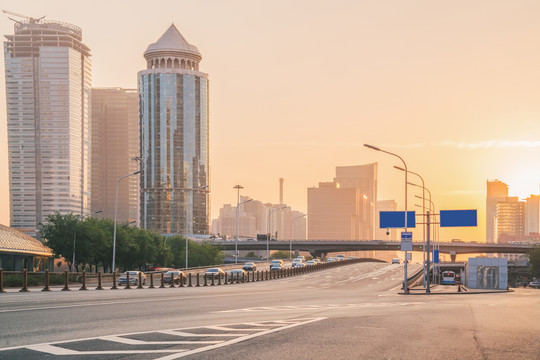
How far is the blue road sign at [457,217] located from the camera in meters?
54.7

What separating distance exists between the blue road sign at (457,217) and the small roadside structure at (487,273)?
12.0 m

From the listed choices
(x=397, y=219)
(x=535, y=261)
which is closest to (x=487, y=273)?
(x=397, y=219)

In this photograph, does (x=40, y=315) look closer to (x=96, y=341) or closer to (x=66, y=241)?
(x=96, y=341)

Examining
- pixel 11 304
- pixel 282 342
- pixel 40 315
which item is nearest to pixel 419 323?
pixel 282 342

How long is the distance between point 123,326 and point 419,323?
753cm

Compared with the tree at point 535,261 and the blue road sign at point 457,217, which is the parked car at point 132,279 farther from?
the tree at point 535,261

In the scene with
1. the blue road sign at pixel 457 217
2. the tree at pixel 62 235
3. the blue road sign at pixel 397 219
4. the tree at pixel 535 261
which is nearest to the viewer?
the blue road sign at pixel 457 217

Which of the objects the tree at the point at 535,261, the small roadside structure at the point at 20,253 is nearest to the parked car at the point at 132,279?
the small roadside structure at the point at 20,253

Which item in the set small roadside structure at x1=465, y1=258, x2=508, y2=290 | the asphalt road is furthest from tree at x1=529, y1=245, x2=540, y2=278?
the asphalt road

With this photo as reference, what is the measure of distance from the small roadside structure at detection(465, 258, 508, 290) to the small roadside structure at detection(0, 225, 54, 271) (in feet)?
214

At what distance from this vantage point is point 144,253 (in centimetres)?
10325

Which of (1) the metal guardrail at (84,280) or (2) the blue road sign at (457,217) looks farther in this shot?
(2) the blue road sign at (457,217)

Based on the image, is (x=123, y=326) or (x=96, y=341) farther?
(x=123, y=326)

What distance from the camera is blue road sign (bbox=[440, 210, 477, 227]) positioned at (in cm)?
5472
